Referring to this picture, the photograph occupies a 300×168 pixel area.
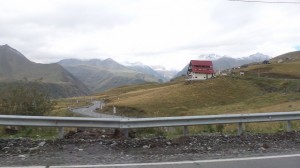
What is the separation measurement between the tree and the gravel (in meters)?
17.2

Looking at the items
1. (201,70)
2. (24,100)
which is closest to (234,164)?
(24,100)

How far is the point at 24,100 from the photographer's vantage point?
28062mm

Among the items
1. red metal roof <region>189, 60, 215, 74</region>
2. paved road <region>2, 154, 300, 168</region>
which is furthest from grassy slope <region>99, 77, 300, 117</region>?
paved road <region>2, 154, 300, 168</region>

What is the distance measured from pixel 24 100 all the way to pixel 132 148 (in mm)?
19827

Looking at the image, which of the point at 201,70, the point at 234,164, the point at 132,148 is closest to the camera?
the point at 234,164

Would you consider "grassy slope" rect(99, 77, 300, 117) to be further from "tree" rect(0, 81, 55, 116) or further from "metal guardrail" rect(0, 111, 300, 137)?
"metal guardrail" rect(0, 111, 300, 137)

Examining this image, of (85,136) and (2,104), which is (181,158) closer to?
(85,136)

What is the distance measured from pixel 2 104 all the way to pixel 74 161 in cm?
2003

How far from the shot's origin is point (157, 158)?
8930 millimetres

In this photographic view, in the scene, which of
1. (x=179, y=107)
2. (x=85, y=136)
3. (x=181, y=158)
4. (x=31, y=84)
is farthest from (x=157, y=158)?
(x=179, y=107)

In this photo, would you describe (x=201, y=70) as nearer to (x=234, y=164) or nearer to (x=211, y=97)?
(x=211, y=97)

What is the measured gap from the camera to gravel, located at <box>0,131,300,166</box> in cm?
881

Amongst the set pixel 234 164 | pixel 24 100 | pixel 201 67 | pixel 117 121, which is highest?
pixel 201 67

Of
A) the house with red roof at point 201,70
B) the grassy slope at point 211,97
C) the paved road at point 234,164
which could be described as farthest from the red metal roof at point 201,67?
the paved road at point 234,164
